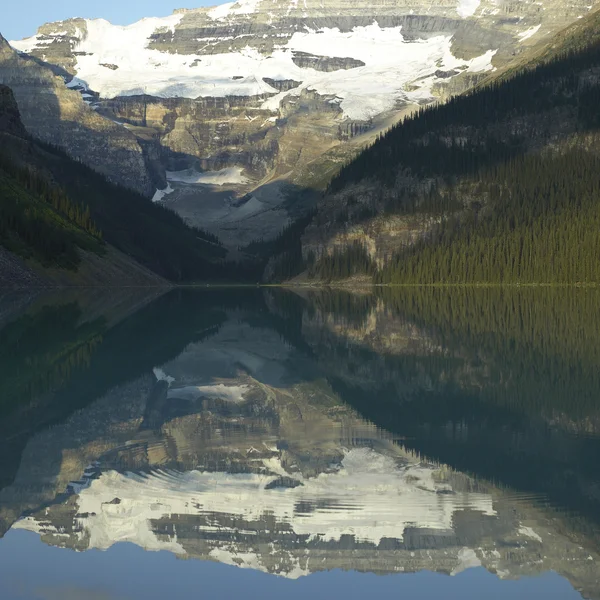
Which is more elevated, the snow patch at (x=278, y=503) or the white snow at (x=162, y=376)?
the white snow at (x=162, y=376)

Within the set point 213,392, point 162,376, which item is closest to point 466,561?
point 213,392

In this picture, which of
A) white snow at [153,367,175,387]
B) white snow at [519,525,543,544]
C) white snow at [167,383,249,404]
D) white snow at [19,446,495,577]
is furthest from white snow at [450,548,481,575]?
white snow at [153,367,175,387]

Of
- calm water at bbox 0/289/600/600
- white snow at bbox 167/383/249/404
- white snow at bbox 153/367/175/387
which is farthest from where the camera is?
white snow at bbox 153/367/175/387

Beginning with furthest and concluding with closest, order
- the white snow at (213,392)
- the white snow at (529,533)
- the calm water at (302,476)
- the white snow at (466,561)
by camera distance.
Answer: the white snow at (213,392) < the white snow at (529,533) < the white snow at (466,561) < the calm water at (302,476)

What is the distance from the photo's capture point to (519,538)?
76.1 ft

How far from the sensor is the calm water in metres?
21.5

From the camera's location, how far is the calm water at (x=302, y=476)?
2153cm

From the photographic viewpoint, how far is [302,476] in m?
29.1

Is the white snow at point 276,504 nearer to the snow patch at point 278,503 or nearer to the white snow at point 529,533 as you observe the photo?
the snow patch at point 278,503

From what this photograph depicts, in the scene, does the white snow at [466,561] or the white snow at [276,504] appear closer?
the white snow at [466,561]

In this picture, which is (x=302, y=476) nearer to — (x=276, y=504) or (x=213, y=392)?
(x=276, y=504)

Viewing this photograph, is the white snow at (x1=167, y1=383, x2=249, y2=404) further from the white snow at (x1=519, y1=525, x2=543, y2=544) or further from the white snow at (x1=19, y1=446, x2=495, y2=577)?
the white snow at (x1=519, y1=525, x2=543, y2=544)

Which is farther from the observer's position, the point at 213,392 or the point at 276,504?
the point at 213,392

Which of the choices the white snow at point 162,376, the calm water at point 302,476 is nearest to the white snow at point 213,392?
the calm water at point 302,476
